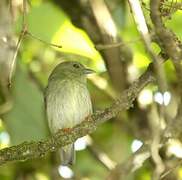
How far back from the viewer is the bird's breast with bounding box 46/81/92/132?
18.9ft

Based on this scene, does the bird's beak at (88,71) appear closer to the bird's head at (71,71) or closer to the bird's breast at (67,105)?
the bird's head at (71,71)

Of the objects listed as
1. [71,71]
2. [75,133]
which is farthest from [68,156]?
[75,133]

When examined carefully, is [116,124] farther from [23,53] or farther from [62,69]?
[23,53]

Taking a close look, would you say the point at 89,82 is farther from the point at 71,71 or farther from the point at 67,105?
the point at 67,105

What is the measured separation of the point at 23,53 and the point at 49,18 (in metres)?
1.24

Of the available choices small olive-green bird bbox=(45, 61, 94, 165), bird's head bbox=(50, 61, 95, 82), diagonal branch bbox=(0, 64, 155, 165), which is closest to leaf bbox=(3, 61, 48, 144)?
small olive-green bird bbox=(45, 61, 94, 165)

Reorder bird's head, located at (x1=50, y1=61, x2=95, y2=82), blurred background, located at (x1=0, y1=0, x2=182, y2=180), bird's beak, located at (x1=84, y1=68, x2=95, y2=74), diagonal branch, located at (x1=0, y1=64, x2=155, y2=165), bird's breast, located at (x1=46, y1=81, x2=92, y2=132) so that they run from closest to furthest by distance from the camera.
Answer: diagonal branch, located at (x1=0, y1=64, x2=155, y2=165) < blurred background, located at (x1=0, y1=0, x2=182, y2=180) < bird's breast, located at (x1=46, y1=81, x2=92, y2=132) < bird's beak, located at (x1=84, y1=68, x2=95, y2=74) < bird's head, located at (x1=50, y1=61, x2=95, y2=82)

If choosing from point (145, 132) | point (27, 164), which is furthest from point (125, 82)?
point (27, 164)

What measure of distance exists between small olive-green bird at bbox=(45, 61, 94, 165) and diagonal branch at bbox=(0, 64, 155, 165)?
1.23 metres

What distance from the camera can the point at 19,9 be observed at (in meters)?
5.38

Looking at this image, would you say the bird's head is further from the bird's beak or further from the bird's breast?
the bird's breast

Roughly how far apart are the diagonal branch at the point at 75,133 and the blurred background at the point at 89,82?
0.85 metres

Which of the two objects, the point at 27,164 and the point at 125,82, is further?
the point at 27,164

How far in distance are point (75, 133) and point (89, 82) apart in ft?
7.08
